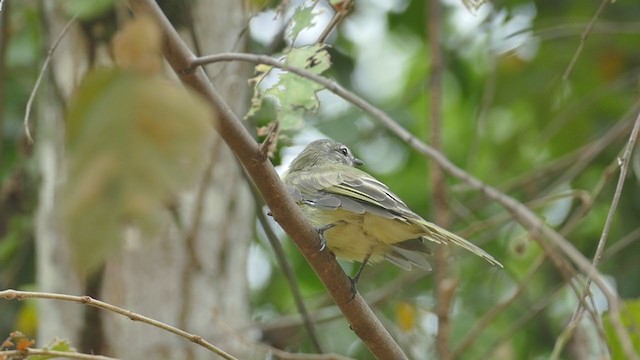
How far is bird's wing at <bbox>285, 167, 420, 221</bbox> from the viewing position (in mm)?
3451

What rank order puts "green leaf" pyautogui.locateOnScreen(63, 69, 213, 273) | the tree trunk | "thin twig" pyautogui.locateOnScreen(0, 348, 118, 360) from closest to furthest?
"green leaf" pyautogui.locateOnScreen(63, 69, 213, 273) < "thin twig" pyautogui.locateOnScreen(0, 348, 118, 360) < the tree trunk

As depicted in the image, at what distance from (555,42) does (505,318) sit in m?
2.08

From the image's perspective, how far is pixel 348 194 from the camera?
3.57 meters

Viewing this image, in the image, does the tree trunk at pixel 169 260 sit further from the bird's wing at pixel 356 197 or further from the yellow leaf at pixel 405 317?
the yellow leaf at pixel 405 317

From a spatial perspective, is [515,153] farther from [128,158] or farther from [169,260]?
[128,158]

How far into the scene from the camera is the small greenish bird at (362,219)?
3463mm

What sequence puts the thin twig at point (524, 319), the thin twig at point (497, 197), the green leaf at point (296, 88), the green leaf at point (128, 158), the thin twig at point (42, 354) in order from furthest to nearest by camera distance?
the thin twig at point (524, 319)
the green leaf at point (296, 88)
the thin twig at point (42, 354)
the thin twig at point (497, 197)
the green leaf at point (128, 158)

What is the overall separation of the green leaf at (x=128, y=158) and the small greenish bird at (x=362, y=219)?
2.49m

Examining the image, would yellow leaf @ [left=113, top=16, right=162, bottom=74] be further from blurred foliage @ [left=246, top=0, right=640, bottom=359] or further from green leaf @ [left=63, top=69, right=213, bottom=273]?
blurred foliage @ [left=246, top=0, right=640, bottom=359]

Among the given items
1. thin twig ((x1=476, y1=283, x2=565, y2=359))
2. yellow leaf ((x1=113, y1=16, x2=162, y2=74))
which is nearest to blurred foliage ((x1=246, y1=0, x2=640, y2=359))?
thin twig ((x1=476, y1=283, x2=565, y2=359))

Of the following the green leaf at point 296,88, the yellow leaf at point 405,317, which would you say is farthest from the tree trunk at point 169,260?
the green leaf at point 296,88

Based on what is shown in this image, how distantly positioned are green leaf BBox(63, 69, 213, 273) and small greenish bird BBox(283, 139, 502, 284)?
2489 mm

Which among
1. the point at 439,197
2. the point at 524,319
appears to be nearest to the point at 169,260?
the point at 439,197

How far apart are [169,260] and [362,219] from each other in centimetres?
117
